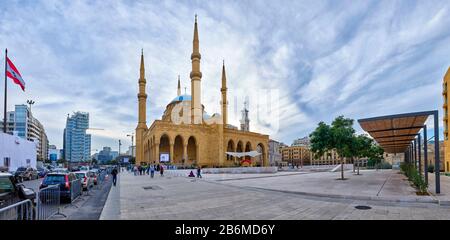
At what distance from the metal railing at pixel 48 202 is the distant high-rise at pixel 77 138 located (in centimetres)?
7344

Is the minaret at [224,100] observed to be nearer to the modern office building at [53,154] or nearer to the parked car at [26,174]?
the parked car at [26,174]

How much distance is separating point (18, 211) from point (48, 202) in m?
3.89

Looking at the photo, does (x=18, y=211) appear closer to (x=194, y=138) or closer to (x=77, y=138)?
(x=194, y=138)

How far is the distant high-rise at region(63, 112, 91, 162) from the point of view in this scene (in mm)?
86319

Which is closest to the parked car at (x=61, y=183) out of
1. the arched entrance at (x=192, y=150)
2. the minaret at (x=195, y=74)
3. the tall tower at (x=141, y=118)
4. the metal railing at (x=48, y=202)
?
the metal railing at (x=48, y=202)

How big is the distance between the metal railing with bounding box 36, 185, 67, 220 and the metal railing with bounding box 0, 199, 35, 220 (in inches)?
57.7

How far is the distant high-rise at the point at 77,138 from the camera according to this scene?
3398 inches

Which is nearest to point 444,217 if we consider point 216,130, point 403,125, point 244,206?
point 244,206

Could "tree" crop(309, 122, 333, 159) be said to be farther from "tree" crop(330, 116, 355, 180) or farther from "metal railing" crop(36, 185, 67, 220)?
"metal railing" crop(36, 185, 67, 220)

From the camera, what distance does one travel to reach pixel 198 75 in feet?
201

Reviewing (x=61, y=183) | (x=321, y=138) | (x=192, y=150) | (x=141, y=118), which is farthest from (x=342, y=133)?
(x=141, y=118)

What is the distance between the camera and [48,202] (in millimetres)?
9188
